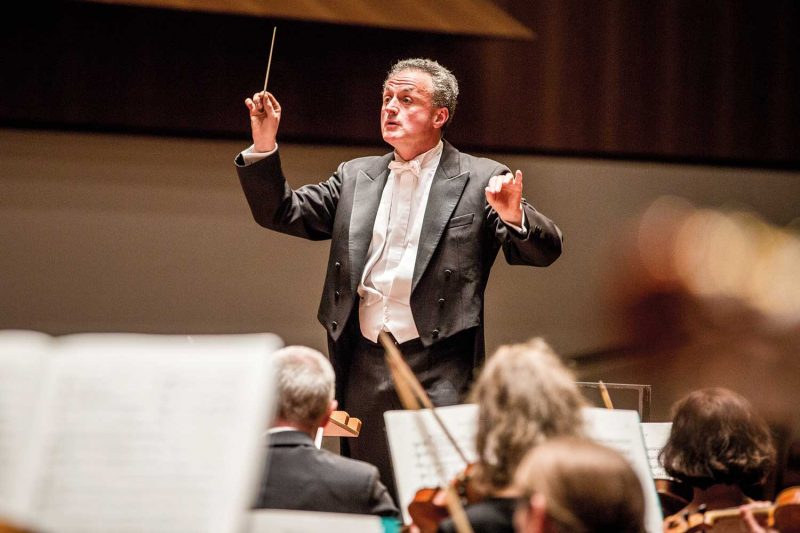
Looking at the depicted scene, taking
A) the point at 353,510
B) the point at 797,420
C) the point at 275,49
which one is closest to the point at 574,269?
the point at 797,420

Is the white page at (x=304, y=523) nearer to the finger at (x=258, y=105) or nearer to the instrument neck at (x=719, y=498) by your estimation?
the instrument neck at (x=719, y=498)

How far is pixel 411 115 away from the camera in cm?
297

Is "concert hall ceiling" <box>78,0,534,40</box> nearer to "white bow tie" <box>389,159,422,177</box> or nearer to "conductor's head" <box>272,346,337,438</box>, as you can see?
"white bow tie" <box>389,159,422,177</box>

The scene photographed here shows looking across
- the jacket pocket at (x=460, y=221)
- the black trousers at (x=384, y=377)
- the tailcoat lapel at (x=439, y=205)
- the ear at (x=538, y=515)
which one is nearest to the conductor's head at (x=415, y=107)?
the tailcoat lapel at (x=439, y=205)

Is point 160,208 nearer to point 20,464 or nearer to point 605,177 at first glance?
point 605,177

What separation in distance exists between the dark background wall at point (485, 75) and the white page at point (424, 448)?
260 centimetres

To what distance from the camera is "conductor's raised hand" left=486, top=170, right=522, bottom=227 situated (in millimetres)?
2672

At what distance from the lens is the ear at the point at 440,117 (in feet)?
9.91

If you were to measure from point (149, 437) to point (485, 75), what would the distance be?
3.52 m

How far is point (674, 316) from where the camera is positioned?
487cm

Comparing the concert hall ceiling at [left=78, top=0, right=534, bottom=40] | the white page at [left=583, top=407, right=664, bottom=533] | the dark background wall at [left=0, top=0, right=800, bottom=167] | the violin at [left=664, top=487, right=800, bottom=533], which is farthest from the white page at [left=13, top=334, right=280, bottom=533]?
the dark background wall at [left=0, top=0, right=800, bottom=167]

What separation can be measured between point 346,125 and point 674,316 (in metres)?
1.96

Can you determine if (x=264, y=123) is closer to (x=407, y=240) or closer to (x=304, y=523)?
(x=407, y=240)

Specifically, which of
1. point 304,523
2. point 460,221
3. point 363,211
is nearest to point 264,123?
point 363,211
